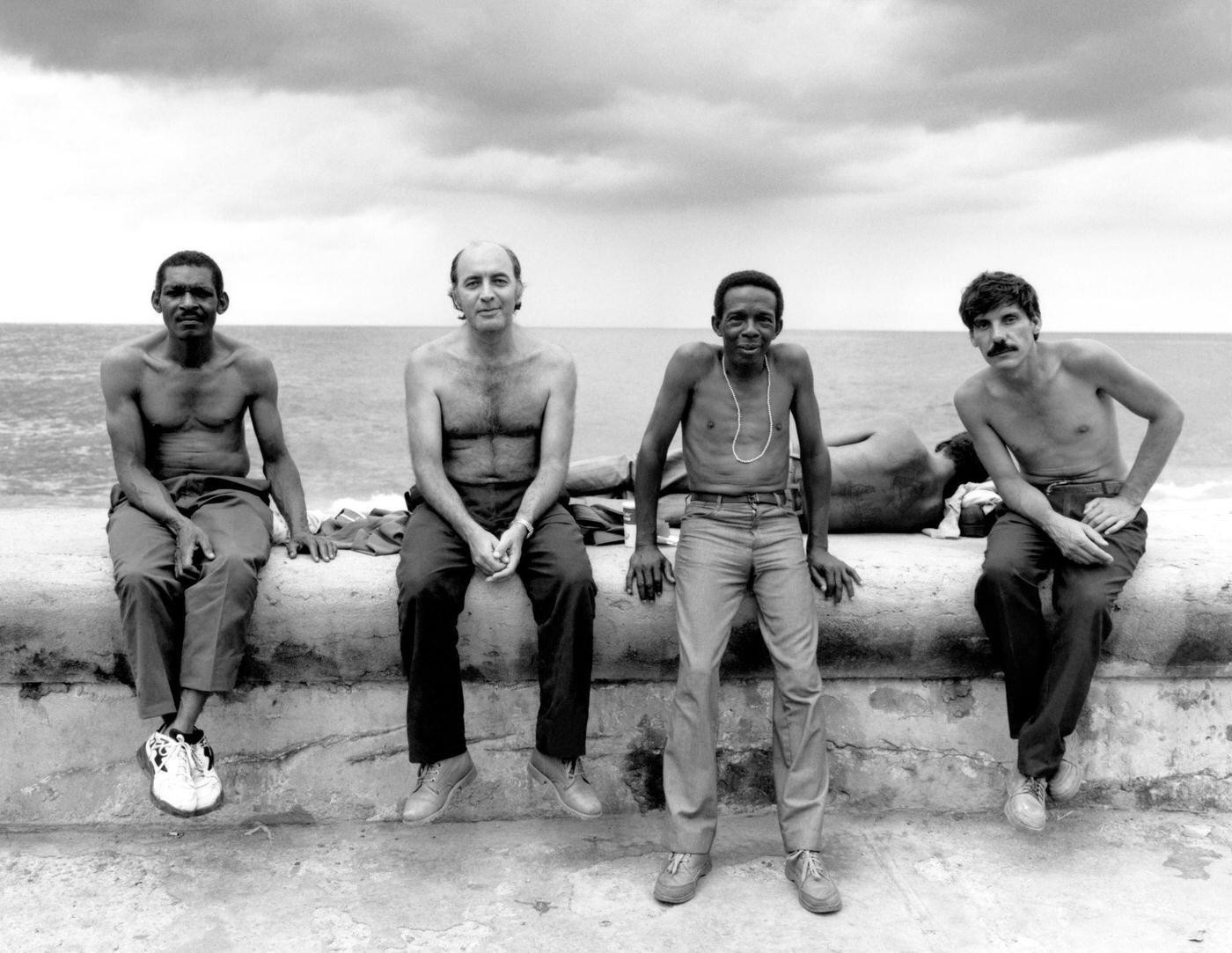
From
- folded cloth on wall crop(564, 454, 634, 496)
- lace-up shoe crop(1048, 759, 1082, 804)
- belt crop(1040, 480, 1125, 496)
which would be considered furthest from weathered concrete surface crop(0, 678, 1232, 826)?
folded cloth on wall crop(564, 454, 634, 496)

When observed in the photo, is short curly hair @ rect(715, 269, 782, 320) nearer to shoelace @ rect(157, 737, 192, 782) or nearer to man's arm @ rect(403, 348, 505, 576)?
man's arm @ rect(403, 348, 505, 576)

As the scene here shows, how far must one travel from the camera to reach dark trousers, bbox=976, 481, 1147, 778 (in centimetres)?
336

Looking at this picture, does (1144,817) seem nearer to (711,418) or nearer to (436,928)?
(711,418)

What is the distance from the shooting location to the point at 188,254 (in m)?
3.98

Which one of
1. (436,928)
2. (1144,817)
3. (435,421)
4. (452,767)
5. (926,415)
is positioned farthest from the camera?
(926,415)

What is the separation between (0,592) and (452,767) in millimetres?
1499

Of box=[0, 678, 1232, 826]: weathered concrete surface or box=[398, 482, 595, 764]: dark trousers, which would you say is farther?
box=[0, 678, 1232, 826]: weathered concrete surface

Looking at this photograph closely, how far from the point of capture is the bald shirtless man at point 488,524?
335 cm

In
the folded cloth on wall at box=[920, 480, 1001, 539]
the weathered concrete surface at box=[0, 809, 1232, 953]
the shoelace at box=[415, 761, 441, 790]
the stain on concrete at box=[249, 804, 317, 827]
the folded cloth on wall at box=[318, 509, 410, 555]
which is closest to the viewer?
the weathered concrete surface at box=[0, 809, 1232, 953]

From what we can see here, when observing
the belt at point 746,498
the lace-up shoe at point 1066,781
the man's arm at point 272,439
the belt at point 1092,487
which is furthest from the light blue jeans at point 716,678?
the man's arm at point 272,439

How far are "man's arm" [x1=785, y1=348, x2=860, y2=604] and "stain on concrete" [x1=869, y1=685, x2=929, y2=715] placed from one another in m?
0.40

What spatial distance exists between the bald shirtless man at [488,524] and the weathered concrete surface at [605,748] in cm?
22

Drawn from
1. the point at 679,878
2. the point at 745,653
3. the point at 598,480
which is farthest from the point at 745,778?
the point at 598,480

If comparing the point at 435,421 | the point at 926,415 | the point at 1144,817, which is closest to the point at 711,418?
the point at 435,421
